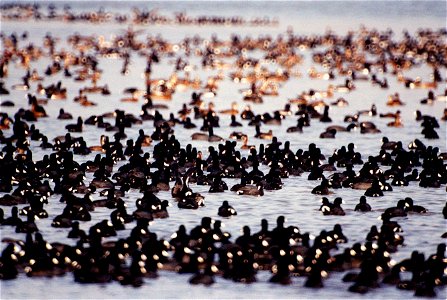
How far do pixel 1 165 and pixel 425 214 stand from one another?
12.4m

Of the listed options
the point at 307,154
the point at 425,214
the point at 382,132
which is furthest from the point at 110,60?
the point at 425,214

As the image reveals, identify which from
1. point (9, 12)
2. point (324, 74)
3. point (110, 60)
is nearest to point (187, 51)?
point (110, 60)

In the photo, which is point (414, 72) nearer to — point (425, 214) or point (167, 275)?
point (425, 214)

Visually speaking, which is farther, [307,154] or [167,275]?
[307,154]

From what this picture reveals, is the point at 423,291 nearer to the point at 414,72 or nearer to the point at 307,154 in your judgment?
the point at 307,154

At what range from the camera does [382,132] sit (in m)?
44.3

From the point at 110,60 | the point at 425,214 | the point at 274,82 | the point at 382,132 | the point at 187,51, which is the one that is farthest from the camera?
the point at 187,51

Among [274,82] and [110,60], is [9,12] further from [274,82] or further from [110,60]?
[274,82]

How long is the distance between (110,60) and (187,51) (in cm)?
846

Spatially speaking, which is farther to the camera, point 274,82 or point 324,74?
point 324,74

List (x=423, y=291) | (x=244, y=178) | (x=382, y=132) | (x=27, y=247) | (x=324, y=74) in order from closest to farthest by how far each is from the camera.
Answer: (x=423, y=291), (x=27, y=247), (x=244, y=178), (x=382, y=132), (x=324, y=74)

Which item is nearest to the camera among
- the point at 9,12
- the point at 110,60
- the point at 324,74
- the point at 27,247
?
the point at 27,247

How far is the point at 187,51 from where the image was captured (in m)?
89.4

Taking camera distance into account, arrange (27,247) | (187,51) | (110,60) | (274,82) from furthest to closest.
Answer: (187,51)
(110,60)
(274,82)
(27,247)
